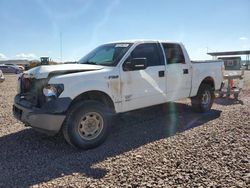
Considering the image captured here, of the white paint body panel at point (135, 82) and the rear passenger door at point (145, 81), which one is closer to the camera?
the white paint body panel at point (135, 82)

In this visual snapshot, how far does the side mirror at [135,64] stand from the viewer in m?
5.48

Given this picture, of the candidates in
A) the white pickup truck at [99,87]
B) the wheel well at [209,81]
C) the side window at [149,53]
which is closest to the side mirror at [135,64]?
the white pickup truck at [99,87]

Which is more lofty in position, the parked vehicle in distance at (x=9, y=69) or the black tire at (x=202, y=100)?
the parked vehicle in distance at (x=9, y=69)

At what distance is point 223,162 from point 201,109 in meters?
3.82

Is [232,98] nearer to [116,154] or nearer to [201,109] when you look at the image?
[201,109]

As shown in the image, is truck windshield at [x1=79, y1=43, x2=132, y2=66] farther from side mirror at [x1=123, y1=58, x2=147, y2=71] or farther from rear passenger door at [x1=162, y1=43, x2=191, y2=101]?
rear passenger door at [x1=162, y1=43, x2=191, y2=101]

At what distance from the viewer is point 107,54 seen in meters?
6.25

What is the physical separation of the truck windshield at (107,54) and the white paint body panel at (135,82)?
0.14 meters

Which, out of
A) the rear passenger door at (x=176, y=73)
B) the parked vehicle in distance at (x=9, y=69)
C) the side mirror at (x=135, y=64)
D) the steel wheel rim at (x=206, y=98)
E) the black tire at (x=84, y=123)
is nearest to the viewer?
the black tire at (x=84, y=123)

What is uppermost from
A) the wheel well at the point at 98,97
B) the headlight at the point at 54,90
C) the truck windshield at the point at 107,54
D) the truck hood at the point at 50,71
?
the truck windshield at the point at 107,54

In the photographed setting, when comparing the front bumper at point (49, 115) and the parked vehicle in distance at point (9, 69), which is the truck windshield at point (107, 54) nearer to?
the front bumper at point (49, 115)

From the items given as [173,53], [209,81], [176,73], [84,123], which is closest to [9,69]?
[209,81]

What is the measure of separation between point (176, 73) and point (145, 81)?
1.21 metres

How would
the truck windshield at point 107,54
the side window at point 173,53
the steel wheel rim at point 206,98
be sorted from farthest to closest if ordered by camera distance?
the steel wheel rim at point 206,98 < the side window at point 173,53 < the truck windshield at point 107,54
